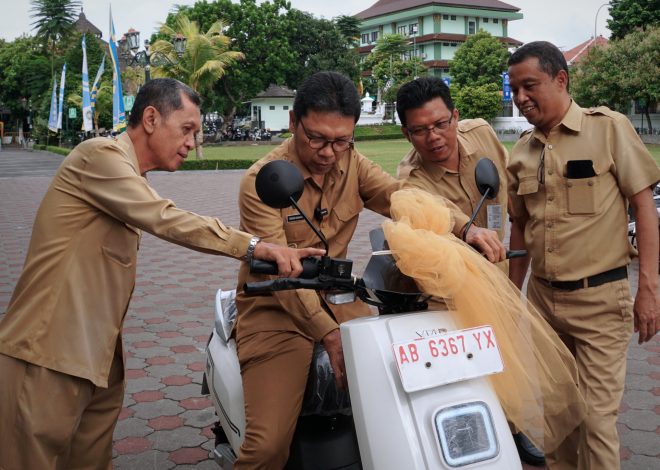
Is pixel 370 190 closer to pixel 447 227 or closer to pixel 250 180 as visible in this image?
pixel 250 180

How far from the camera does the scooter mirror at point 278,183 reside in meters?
1.92

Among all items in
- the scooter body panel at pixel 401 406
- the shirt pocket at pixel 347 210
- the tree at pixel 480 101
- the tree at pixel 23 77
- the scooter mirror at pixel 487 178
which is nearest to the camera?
the scooter body panel at pixel 401 406

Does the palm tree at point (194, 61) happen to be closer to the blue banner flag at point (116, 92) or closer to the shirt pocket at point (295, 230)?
the blue banner flag at point (116, 92)

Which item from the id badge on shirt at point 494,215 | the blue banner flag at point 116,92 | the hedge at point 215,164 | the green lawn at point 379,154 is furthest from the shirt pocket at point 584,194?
the hedge at point 215,164

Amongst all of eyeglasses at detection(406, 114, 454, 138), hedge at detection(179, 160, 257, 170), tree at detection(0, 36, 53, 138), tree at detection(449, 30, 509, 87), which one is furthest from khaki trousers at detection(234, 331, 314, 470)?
tree at detection(0, 36, 53, 138)

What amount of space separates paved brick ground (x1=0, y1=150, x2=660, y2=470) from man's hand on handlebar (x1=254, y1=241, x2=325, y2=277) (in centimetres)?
191

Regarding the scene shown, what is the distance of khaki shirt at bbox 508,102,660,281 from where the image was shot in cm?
274

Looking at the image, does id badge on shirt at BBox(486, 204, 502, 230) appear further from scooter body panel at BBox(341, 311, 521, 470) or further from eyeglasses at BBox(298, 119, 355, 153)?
scooter body panel at BBox(341, 311, 521, 470)

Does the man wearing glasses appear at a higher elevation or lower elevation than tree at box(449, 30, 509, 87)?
lower

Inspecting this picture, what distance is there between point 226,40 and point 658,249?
29086 mm

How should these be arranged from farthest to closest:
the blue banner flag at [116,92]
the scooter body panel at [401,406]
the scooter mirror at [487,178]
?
the blue banner flag at [116,92]
the scooter mirror at [487,178]
the scooter body panel at [401,406]

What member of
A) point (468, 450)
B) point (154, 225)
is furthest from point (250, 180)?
point (468, 450)

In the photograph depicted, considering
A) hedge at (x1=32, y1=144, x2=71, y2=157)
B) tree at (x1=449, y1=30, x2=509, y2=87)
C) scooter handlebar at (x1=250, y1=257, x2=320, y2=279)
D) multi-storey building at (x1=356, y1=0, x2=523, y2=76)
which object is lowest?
scooter handlebar at (x1=250, y1=257, x2=320, y2=279)

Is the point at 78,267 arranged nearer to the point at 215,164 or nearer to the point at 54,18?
the point at 215,164
